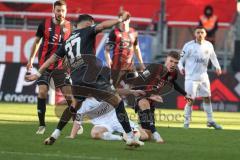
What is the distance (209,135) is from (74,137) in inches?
119

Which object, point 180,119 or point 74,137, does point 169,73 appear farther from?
point 180,119

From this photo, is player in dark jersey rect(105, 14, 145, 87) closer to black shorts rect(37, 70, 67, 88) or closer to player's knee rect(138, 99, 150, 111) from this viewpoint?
black shorts rect(37, 70, 67, 88)

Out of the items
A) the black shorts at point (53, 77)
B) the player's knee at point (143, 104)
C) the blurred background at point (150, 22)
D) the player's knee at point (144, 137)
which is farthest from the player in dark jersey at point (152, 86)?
the blurred background at point (150, 22)

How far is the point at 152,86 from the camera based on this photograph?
14.2 m

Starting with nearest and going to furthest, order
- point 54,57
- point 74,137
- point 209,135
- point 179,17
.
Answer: point 54,57 → point 74,137 → point 209,135 → point 179,17

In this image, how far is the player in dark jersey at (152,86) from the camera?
13758 mm

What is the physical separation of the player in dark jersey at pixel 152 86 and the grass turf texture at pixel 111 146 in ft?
1.41

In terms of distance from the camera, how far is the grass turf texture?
11.0 metres

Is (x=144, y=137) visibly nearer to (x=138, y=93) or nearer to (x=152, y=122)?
(x=152, y=122)

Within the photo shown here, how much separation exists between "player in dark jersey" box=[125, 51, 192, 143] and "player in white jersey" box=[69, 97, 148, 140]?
23 cm

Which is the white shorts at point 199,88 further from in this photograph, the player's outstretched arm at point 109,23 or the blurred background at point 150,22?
the blurred background at point 150,22

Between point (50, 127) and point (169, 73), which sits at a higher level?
point (169, 73)

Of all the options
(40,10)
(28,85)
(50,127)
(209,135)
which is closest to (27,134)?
(50,127)

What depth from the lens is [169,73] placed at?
14.5 metres
